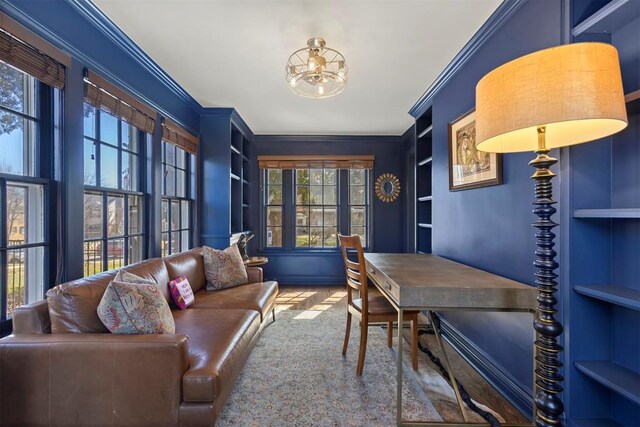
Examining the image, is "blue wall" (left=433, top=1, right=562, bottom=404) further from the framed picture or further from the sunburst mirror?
the sunburst mirror

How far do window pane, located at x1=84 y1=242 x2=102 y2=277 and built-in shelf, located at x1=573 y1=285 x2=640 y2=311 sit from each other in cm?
307

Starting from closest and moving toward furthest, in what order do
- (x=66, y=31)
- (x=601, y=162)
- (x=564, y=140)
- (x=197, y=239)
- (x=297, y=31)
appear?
(x=564, y=140) < (x=601, y=162) < (x=66, y=31) < (x=297, y=31) < (x=197, y=239)

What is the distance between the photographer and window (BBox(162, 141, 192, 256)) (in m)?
3.42

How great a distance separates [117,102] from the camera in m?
2.46

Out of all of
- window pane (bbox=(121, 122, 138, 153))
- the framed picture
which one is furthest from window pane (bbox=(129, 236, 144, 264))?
the framed picture

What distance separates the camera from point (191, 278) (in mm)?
2936

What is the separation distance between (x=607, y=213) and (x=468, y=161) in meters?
1.35

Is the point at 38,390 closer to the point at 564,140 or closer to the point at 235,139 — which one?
the point at 564,140

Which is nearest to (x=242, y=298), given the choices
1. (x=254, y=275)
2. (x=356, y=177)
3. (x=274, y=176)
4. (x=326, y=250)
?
(x=254, y=275)

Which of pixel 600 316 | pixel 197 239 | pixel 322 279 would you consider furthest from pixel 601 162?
pixel 322 279

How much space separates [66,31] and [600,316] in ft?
11.4

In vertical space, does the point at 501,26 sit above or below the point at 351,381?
above

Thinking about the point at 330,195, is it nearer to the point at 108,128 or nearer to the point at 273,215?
the point at 273,215

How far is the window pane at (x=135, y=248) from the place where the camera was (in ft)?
9.27
